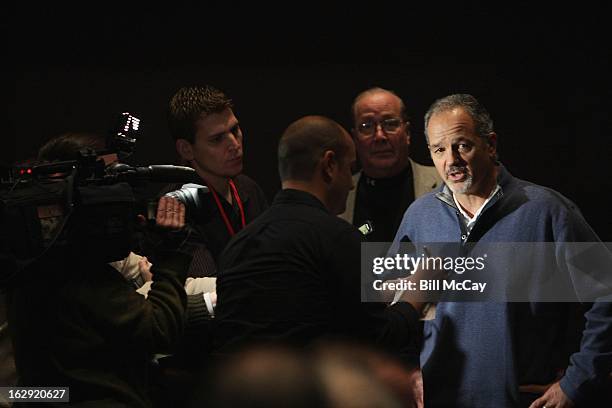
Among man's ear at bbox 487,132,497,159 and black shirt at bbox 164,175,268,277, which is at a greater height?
man's ear at bbox 487,132,497,159

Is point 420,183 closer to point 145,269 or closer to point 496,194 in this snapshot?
point 496,194

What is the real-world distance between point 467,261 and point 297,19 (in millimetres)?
1246

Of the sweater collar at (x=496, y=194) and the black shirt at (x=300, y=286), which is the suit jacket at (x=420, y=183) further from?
the black shirt at (x=300, y=286)

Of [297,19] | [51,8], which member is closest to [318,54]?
[297,19]

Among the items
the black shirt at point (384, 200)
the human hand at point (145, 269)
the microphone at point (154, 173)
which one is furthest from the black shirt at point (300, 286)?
the black shirt at point (384, 200)

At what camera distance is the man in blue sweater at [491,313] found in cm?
209

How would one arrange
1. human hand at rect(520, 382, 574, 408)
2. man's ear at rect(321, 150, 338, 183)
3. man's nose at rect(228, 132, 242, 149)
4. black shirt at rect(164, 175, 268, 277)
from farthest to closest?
man's nose at rect(228, 132, 242, 149) → black shirt at rect(164, 175, 268, 277) → human hand at rect(520, 382, 574, 408) → man's ear at rect(321, 150, 338, 183)

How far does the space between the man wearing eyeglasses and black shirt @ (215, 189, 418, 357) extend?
781mm

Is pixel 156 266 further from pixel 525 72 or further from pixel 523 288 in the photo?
pixel 525 72

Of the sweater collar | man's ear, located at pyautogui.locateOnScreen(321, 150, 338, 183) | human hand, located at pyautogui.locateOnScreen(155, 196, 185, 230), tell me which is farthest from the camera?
the sweater collar

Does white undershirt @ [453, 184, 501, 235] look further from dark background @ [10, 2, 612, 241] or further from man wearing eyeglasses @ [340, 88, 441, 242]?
dark background @ [10, 2, 612, 241]

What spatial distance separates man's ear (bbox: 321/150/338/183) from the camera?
1959mm

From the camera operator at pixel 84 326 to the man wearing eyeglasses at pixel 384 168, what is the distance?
3.72 ft

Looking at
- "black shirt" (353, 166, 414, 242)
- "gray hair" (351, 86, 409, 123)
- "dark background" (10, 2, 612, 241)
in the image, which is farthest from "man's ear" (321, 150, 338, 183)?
"dark background" (10, 2, 612, 241)
